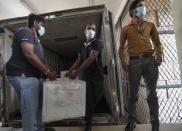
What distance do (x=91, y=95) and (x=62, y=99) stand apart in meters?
0.50

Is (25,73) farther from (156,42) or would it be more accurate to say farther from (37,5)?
(37,5)

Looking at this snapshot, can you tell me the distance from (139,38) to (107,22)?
61 cm

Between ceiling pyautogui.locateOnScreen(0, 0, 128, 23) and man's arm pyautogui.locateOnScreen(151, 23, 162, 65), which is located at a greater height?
ceiling pyautogui.locateOnScreen(0, 0, 128, 23)

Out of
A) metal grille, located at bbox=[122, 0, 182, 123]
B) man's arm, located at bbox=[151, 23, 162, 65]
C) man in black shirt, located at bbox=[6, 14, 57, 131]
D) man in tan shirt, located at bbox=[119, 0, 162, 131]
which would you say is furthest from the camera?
metal grille, located at bbox=[122, 0, 182, 123]

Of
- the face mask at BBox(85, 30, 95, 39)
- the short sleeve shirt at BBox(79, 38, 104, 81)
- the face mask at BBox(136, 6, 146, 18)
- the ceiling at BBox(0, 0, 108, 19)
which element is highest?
the ceiling at BBox(0, 0, 108, 19)

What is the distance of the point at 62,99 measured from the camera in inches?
63.2

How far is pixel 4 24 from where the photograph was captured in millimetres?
2408

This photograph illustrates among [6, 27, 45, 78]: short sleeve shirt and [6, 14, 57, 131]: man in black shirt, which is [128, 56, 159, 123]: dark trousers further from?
[6, 27, 45, 78]: short sleeve shirt

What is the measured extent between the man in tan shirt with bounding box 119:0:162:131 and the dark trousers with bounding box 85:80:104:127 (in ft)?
1.55

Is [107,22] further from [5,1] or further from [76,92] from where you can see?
[5,1]

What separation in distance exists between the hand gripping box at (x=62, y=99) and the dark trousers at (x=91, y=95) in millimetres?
286

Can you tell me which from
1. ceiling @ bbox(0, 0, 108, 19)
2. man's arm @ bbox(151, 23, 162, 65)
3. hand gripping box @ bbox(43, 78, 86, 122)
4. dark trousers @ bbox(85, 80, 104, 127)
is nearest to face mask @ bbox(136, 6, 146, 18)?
man's arm @ bbox(151, 23, 162, 65)

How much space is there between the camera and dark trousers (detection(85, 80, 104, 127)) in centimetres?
192

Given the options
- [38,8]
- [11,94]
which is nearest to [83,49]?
[11,94]
